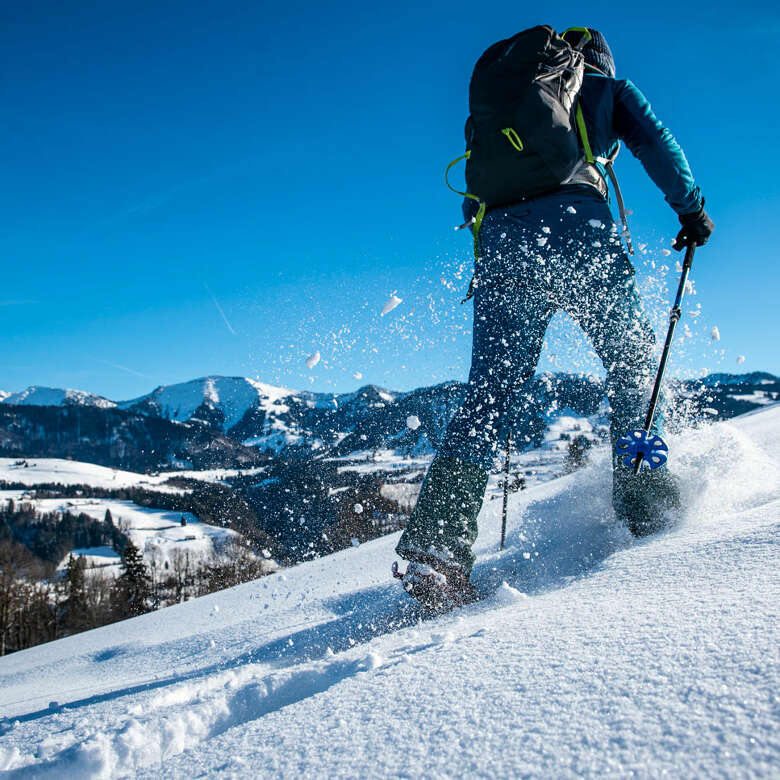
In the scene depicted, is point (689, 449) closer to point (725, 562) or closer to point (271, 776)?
point (725, 562)

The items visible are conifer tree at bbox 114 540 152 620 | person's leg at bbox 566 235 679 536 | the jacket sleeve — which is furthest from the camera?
conifer tree at bbox 114 540 152 620

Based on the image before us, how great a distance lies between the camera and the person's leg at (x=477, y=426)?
2.09 metres

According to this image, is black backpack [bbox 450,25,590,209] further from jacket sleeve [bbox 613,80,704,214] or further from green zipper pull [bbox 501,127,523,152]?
jacket sleeve [bbox 613,80,704,214]

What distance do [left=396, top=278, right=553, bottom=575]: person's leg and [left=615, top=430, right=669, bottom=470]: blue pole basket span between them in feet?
1.66

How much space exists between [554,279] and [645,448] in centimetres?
83

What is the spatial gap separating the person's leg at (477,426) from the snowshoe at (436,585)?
0.03m

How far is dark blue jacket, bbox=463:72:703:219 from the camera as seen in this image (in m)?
2.27

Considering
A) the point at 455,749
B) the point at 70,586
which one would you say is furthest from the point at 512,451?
the point at 70,586

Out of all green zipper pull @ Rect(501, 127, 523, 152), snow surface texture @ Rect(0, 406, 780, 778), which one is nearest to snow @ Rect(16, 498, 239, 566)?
snow surface texture @ Rect(0, 406, 780, 778)

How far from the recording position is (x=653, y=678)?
75cm

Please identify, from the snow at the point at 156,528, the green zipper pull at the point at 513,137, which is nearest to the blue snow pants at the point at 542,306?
the green zipper pull at the point at 513,137

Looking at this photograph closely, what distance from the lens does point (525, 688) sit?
32.9 inches

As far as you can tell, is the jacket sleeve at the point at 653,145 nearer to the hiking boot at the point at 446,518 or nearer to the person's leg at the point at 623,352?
the person's leg at the point at 623,352

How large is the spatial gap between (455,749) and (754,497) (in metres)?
2.04
